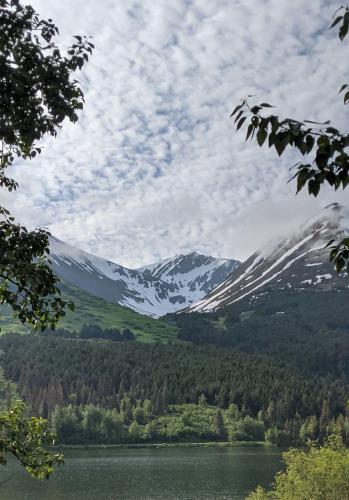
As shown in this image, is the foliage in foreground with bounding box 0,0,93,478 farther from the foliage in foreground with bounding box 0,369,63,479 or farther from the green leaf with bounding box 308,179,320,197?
the green leaf with bounding box 308,179,320,197

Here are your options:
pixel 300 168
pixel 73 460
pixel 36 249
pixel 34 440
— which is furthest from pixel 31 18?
pixel 73 460

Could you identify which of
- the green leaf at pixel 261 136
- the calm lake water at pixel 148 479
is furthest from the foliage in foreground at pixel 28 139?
the calm lake water at pixel 148 479

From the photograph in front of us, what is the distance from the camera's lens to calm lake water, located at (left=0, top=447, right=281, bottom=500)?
11919cm

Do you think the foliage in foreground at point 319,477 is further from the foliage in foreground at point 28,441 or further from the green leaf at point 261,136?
the green leaf at point 261,136

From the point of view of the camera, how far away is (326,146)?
21.8 feet

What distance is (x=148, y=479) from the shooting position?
465ft

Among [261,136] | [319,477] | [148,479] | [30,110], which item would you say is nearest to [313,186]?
[261,136]

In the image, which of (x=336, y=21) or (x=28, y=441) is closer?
(x=336, y=21)

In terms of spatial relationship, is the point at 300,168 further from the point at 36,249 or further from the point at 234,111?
the point at 36,249

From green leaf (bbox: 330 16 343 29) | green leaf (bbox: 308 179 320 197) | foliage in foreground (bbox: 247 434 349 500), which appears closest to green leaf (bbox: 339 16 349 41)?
green leaf (bbox: 330 16 343 29)

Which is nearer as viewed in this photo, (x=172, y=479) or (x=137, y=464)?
(x=172, y=479)

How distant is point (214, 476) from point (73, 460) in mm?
60564

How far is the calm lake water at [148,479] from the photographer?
391 feet

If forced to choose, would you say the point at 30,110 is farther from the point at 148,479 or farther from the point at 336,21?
the point at 148,479
